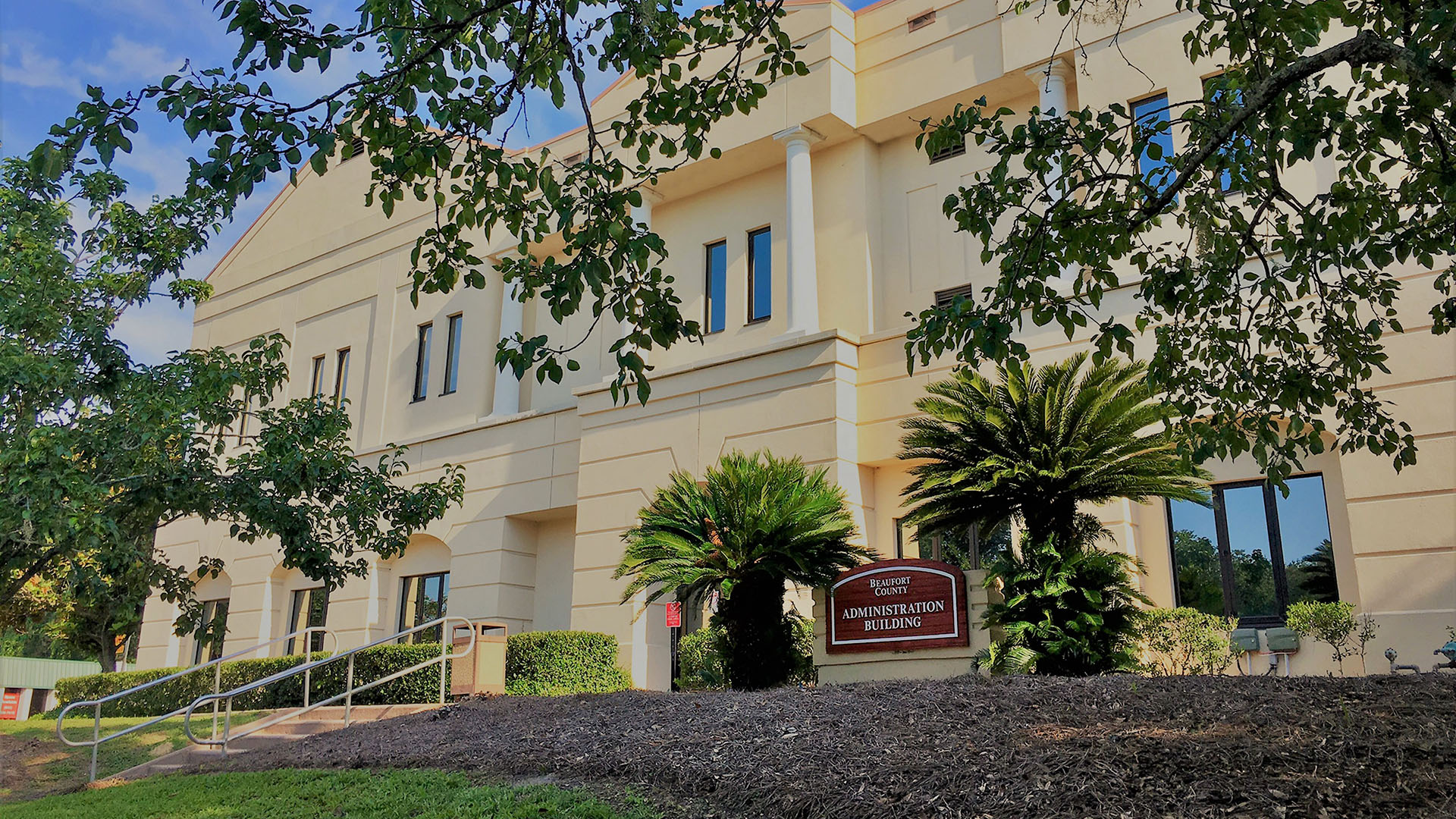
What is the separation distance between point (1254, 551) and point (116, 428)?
555 inches

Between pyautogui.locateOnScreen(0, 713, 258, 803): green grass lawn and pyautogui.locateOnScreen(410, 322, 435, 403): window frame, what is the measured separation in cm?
929

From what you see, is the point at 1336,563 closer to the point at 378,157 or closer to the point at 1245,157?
the point at 1245,157

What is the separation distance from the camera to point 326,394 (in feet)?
88.4

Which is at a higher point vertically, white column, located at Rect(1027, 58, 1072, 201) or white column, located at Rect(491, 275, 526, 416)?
white column, located at Rect(1027, 58, 1072, 201)

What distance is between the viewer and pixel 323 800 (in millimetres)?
9125

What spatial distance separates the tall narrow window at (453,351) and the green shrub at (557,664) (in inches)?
341

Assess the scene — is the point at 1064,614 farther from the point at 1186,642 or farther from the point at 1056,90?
the point at 1056,90

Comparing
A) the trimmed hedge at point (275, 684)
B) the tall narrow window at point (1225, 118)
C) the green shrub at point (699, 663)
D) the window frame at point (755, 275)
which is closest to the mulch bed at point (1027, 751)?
the tall narrow window at point (1225, 118)

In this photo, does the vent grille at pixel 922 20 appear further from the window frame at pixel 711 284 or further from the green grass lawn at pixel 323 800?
the green grass lawn at pixel 323 800

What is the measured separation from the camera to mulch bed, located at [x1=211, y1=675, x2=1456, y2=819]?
Answer: 5711 millimetres

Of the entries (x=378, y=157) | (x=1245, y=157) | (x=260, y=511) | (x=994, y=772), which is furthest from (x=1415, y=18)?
(x=260, y=511)

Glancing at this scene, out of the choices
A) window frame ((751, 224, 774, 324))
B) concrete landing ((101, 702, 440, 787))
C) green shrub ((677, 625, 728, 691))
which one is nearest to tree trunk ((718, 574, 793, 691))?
green shrub ((677, 625, 728, 691))

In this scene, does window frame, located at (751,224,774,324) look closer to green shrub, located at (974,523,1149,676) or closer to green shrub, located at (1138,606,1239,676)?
green shrub, located at (1138,606,1239,676)

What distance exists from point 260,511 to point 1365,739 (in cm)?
1145
